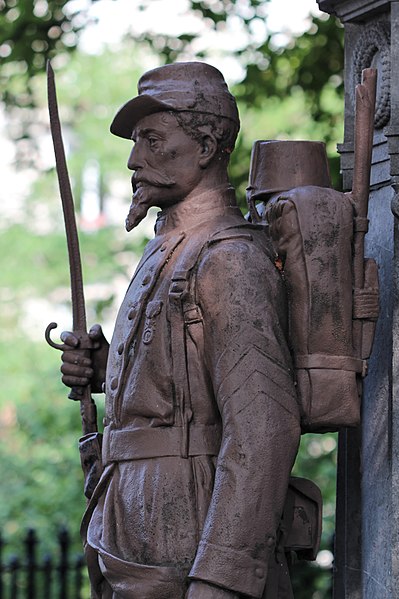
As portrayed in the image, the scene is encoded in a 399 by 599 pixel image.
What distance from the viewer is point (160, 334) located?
14.4 feet

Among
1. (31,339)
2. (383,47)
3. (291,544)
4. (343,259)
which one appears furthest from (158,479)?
(31,339)

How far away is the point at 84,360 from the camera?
16.5 ft

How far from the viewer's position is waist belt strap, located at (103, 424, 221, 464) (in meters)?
4.32

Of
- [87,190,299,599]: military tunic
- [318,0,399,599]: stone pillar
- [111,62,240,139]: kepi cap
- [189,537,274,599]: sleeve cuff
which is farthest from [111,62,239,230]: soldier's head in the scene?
[189,537,274,599]: sleeve cuff

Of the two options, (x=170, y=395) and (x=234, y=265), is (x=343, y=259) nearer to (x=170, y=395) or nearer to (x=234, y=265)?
(x=234, y=265)

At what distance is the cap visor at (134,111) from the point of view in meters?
4.51

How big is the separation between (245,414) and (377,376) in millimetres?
779

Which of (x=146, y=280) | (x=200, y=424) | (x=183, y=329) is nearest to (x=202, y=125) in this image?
(x=146, y=280)

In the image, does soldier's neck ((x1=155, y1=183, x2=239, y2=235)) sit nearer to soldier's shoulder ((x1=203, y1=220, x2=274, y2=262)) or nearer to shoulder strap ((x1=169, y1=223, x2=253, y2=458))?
soldier's shoulder ((x1=203, y1=220, x2=274, y2=262))

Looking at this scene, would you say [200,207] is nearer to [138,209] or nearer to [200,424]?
[138,209]

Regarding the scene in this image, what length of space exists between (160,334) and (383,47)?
1291 millimetres

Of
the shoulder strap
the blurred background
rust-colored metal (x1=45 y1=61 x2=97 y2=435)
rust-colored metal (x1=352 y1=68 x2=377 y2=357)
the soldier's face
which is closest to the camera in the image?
the shoulder strap

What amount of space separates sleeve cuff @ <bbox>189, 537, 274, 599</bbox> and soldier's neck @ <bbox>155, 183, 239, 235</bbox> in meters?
1.09

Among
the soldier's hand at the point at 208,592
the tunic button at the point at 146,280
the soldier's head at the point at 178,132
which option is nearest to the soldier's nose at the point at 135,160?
the soldier's head at the point at 178,132
